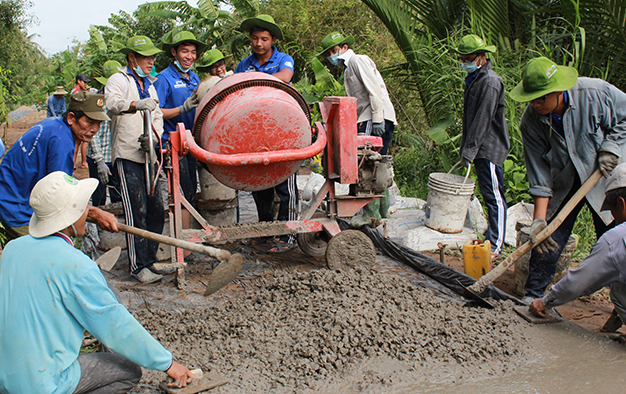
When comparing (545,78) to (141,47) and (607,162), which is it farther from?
(141,47)

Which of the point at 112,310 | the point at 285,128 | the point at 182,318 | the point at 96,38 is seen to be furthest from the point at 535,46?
the point at 96,38

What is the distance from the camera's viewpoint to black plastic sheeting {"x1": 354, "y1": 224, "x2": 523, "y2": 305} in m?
3.48

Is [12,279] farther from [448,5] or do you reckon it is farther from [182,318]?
[448,5]

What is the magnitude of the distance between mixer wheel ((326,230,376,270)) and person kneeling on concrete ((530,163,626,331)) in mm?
1617

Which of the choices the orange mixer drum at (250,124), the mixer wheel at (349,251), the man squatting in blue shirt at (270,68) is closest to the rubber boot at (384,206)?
the man squatting in blue shirt at (270,68)

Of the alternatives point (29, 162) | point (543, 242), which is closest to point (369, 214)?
point (543, 242)

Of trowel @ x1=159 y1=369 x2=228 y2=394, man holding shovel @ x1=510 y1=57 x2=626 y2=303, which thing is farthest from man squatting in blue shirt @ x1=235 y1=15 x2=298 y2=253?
trowel @ x1=159 y1=369 x2=228 y2=394

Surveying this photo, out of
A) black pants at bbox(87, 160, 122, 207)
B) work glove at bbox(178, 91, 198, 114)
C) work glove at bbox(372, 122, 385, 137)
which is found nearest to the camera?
work glove at bbox(178, 91, 198, 114)

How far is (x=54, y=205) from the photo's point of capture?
1919mm

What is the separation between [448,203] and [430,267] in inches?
38.9

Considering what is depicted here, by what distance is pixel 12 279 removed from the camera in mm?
1856

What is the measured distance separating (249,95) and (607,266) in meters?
2.56

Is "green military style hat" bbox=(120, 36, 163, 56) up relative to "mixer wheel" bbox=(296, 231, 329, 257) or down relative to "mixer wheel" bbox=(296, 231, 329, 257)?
up

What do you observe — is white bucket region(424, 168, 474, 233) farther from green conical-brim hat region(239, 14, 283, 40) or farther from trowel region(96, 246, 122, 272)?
trowel region(96, 246, 122, 272)
